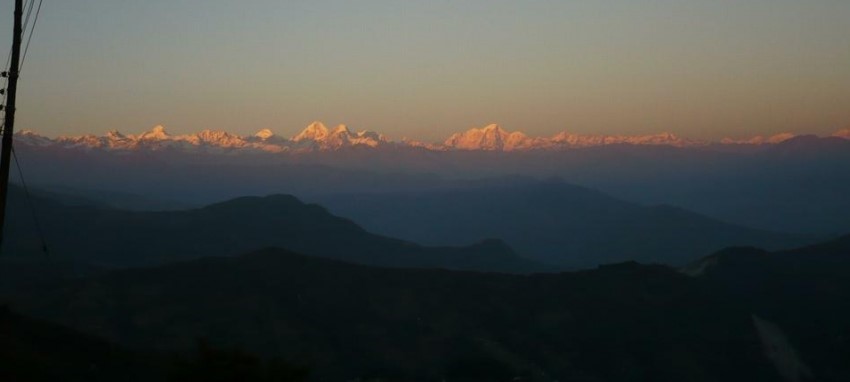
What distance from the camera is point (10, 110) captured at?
120ft

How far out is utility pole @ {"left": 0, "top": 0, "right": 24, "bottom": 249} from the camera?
119ft

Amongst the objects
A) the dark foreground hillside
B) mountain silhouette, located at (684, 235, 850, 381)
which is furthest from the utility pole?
mountain silhouette, located at (684, 235, 850, 381)

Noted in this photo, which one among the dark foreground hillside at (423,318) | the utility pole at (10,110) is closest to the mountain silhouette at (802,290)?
the dark foreground hillside at (423,318)

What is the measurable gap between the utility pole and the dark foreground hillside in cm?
6410

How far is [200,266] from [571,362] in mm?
57114

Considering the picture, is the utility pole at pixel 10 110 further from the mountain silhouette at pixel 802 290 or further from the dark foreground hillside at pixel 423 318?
the mountain silhouette at pixel 802 290

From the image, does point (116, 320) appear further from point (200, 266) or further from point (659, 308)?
point (659, 308)

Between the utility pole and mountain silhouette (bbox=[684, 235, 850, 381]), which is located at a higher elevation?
the utility pole

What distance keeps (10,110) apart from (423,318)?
288 ft

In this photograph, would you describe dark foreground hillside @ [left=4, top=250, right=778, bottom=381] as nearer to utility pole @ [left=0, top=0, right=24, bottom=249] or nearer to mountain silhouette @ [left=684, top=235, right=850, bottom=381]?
mountain silhouette @ [left=684, top=235, right=850, bottom=381]

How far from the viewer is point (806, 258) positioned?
16125 centimetres

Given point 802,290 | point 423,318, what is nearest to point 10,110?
point 423,318

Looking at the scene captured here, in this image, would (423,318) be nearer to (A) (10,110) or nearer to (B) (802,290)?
(B) (802,290)

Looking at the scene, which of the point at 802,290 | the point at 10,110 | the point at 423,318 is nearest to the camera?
the point at 10,110
